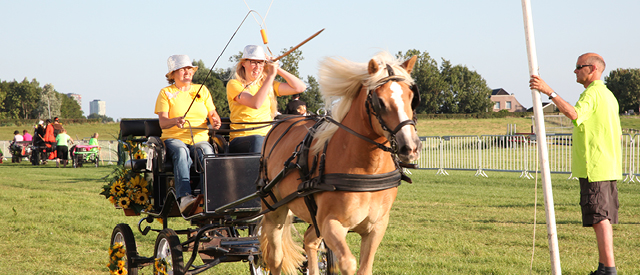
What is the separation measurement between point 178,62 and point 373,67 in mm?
2644

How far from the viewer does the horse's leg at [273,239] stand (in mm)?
4121

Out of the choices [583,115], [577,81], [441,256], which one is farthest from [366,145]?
[441,256]

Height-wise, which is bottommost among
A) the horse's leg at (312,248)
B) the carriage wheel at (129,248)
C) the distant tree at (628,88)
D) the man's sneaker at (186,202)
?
the carriage wheel at (129,248)

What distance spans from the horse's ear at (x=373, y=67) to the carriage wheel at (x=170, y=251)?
95.3 inches

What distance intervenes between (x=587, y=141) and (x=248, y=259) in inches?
117

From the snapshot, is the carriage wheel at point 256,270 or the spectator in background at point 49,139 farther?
the spectator in background at point 49,139

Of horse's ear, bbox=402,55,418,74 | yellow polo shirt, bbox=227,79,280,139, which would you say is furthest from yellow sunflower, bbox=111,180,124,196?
horse's ear, bbox=402,55,418,74

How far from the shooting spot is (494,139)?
17625mm

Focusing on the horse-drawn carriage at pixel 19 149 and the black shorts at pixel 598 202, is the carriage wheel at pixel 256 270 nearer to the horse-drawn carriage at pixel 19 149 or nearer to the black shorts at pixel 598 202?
the black shorts at pixel 598 202

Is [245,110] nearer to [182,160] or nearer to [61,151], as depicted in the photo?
[182,160]

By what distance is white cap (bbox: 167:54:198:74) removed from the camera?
Answer: 495 cm

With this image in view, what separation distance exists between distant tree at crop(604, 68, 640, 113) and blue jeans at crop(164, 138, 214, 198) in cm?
7811

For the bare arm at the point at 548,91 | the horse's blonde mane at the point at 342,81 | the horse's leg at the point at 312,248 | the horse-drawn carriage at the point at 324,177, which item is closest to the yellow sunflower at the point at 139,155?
the horse-drawn carriage at the point at 324,177

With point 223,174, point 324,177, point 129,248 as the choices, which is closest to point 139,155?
point 129,248
